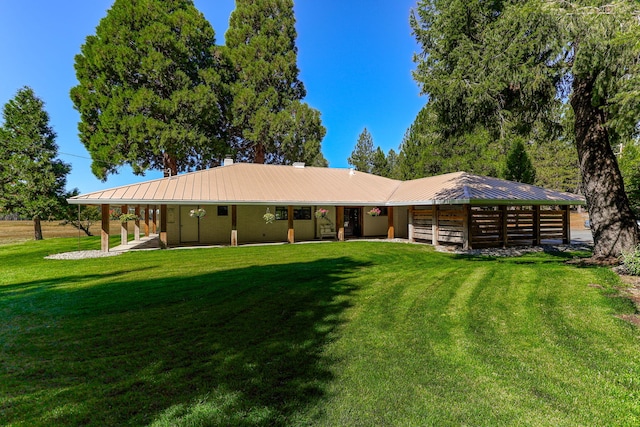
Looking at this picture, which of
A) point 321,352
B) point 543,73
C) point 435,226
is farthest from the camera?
point 435,226

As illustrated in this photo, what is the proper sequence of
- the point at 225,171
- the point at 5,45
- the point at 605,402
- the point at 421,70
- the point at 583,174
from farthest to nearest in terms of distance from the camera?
the point at 225,171 → the point at 5,45 → the point at 421,70 → the point at 583,174 → the point at 605,402

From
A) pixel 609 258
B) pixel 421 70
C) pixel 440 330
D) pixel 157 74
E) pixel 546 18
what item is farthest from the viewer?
pixel 157 74

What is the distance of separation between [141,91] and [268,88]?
9077 mm

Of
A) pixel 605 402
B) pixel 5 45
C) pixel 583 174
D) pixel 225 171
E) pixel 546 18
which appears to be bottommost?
pixel 605 402

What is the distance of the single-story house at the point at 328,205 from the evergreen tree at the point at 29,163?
6.57 metres

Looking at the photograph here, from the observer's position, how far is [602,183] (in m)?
8.00

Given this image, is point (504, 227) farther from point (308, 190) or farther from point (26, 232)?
point (26, 232)

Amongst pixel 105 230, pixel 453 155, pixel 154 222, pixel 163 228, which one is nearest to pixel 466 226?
pixel 163 228

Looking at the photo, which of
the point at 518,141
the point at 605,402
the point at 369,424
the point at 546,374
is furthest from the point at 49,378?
the point at 518,141

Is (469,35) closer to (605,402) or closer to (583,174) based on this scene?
(583,174)

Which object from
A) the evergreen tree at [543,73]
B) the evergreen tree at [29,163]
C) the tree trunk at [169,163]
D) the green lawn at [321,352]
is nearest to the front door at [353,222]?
the evergreen tree at [543,73]

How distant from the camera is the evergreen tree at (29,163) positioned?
17531 millimetres

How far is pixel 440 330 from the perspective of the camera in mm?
3930

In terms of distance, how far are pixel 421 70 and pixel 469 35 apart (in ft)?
5.21
